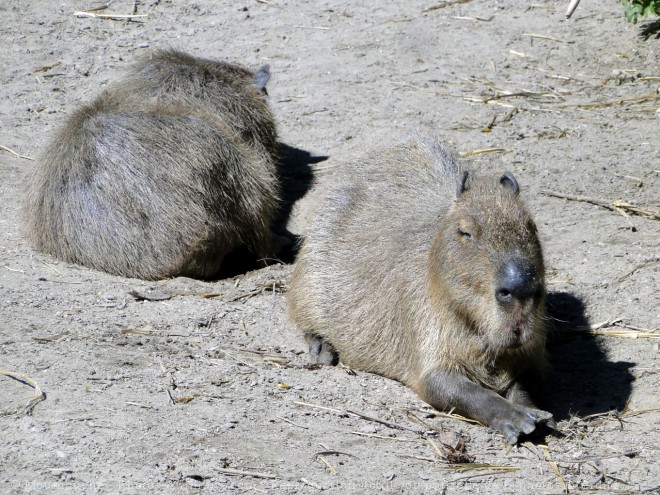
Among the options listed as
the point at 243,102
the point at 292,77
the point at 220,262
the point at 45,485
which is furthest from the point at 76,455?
the point at 292,77

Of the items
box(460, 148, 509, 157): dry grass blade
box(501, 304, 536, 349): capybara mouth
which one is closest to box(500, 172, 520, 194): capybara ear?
box(501, 304, 536, 349): capybara mouth

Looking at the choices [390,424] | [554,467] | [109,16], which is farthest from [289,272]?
[109,16]

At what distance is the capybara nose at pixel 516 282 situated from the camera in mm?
3871

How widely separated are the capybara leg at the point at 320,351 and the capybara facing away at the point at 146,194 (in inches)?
38.8

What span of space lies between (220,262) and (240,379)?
1.65 meters

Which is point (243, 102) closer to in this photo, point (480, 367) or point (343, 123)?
point (343, 123)

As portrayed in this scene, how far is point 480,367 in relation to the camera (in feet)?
14.4

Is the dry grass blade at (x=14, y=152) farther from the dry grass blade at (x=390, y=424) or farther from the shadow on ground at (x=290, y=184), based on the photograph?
the dry grass blade at (x=390, y=424)

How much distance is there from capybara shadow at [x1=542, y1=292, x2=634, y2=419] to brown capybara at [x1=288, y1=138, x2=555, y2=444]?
240 millimetres

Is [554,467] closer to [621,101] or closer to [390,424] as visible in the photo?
[390,424]

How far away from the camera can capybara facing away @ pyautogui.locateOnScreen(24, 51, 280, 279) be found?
5676 millimetres

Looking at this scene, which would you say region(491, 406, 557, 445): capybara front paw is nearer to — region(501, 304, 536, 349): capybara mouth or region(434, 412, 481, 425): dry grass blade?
region(434, 412, 481, 425): dry grass blade

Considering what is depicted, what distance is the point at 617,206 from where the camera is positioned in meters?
6.02

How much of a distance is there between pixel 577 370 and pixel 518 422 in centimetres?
97
